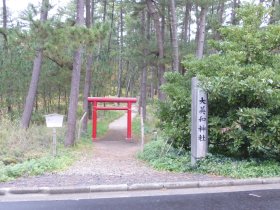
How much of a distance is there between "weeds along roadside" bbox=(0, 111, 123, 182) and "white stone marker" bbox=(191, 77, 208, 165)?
310cm

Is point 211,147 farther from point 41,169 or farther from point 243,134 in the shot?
point 41,169

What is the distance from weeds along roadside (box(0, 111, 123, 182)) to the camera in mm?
7238

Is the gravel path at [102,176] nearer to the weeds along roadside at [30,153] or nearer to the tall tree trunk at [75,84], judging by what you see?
the weeds along roadside at [30,153]

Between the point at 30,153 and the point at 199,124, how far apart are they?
16.5 ft

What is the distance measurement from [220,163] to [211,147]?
3.14ft

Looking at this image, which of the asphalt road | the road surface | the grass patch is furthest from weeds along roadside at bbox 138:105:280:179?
the asphalt road

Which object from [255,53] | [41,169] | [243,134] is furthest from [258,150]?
[41,169]

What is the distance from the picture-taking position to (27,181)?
653 centimetres

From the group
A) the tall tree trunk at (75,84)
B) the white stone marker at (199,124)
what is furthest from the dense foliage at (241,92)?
the tall tree trunk at (75,84)

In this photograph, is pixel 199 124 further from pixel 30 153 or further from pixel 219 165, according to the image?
pixel 30 153

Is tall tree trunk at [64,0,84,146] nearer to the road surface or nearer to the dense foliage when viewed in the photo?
the dense foliage

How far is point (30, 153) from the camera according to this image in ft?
32.3

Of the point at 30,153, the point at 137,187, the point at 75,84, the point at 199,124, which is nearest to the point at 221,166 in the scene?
the point at 199,124

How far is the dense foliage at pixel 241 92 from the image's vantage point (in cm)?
714
